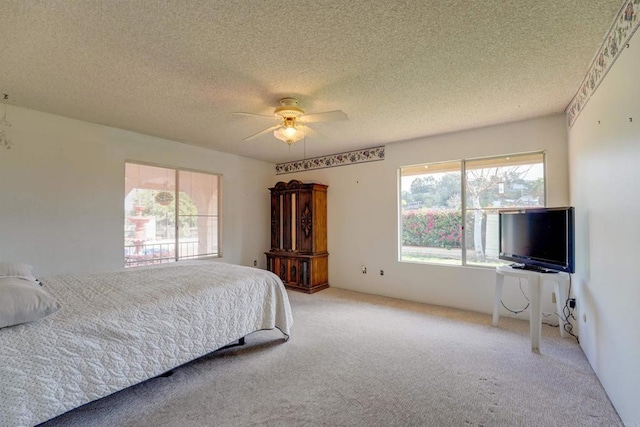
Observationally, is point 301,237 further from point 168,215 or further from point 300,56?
point 300,56

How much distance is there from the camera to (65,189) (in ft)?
11.0

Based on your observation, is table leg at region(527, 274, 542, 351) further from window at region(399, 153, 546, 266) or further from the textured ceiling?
the textured ceiling

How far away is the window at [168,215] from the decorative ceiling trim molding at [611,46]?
4.94m

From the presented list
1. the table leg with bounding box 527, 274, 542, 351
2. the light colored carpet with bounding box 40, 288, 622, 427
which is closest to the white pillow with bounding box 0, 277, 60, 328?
the light colored carpet with bounding box 40, 288, 622, 427

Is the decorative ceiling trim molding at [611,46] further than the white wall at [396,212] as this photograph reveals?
No

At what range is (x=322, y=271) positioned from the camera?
16.9 ft

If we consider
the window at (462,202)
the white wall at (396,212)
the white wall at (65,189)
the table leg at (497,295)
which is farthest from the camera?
the window at (462,202)

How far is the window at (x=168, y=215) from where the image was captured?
4.00 meters

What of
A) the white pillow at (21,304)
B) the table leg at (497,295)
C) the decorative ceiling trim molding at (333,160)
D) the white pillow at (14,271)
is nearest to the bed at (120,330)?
the white pillow at (21,304)

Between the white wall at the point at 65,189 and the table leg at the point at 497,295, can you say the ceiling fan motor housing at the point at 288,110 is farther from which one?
the table leg at the point at 497,295

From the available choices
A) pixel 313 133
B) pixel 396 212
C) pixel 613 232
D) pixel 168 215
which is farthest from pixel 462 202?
pixel 168 215

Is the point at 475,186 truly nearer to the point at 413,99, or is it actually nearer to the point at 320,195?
the point at 413,99

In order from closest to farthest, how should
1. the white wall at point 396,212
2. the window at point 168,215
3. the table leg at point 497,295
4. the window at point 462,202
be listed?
the table leg at point 497,295 < the white wall at point 396,212 < the window at point 462,202 < the window at point 168,215

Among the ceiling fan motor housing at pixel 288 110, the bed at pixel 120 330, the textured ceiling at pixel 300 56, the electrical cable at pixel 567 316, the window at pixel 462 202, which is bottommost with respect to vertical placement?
the electrical cable at pixel 567 316
